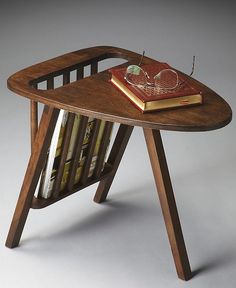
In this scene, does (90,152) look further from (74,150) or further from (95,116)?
(95,116)

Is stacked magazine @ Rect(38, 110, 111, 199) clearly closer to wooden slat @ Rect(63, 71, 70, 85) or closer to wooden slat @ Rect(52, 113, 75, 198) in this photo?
wooden slat @ Rect(52, 113, 75, 198)

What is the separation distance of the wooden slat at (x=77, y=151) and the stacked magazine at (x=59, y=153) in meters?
0.01

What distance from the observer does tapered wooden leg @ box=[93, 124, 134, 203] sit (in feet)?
8.57

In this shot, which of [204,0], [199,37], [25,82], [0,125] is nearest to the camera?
[25,82]

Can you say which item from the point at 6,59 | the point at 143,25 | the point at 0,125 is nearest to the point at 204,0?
the point at 143,25

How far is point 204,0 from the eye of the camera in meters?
5.14

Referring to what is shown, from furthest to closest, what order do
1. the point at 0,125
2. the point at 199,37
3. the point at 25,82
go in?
the point at 199,37, the point at 0,125, the point at 25,82

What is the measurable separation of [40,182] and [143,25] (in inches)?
95.0

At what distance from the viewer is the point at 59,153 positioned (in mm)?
2359

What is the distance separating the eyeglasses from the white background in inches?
23.4

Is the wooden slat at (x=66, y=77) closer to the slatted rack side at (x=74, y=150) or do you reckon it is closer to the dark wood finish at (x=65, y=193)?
the slatted rack side at (x=74, y=150)

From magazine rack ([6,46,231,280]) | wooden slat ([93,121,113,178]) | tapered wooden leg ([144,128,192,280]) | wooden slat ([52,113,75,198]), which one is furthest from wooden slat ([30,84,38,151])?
tapered wooden leg ([144,128,192,280])

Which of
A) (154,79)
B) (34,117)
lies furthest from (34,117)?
(154,79)

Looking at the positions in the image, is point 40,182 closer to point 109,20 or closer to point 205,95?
point 205,95
